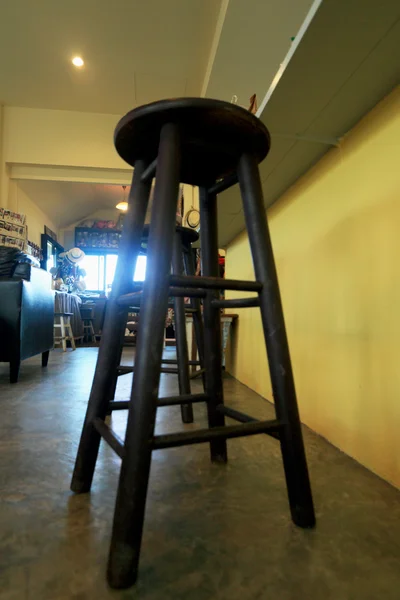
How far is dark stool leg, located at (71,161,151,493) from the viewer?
71 centimetres

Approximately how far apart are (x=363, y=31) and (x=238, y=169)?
0.34 m

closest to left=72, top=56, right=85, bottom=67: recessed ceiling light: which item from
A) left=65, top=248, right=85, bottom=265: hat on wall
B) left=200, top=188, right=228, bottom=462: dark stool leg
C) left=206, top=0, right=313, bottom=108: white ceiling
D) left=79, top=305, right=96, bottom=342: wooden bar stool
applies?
left=206, top=0, right=313, bottom=108: white ceiling

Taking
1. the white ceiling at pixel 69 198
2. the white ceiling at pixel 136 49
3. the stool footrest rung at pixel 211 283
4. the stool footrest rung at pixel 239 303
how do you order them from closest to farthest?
the stool footrest rung at pixel 211 283 < the stool footrest rung at pixel 239 303 < the white ceiling at pixel 136 49 < the white ceiling at pixel 69 198

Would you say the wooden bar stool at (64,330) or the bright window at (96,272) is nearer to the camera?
the wooden bar stool at (64,330)

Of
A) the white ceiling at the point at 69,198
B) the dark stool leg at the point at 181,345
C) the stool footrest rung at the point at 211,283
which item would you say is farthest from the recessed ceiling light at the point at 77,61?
the stool footrest rung at the point at 211,283

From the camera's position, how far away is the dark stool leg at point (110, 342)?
28.1 inches

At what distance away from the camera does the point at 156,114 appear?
0.60 metres

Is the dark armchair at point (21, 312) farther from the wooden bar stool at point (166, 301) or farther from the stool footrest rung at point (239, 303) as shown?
Answer: the stool footrest rung at point (239, 303)

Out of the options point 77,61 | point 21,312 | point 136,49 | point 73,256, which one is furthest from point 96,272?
point 21,312

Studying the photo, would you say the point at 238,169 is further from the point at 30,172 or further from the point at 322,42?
the point at 30,172

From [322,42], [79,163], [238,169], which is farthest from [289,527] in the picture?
[79,163]

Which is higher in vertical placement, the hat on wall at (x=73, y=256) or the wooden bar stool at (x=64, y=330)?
the hat on wall at (x=73, y=256)

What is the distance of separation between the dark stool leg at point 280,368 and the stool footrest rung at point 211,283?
0.11ft

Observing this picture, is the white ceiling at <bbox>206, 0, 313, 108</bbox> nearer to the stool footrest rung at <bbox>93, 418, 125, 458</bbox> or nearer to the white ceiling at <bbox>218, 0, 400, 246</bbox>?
the white ceiling at <bbox>218, 0, 400, 246</bbox>
